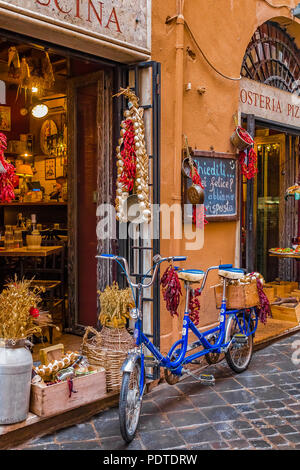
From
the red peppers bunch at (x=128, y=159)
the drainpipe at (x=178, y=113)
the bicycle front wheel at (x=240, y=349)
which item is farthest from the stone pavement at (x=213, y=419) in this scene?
the red peppers bunch at (x=128, y=159)

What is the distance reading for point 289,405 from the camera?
4770 mm

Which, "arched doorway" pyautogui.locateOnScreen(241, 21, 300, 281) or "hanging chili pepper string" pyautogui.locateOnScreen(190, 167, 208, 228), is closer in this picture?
"hanging chili pepper string" pyautogui.locateOnScreen(190, 167, 208, 228)

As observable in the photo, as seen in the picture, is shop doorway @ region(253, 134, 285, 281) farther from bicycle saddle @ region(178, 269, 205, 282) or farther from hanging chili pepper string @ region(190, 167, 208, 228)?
bicycle saddle @ region(178, 269, 205, 282)

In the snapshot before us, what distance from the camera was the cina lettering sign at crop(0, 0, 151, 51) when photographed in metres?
4.05

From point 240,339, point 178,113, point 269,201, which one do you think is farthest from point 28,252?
point 269,201

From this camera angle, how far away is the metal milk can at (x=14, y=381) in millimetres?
3812

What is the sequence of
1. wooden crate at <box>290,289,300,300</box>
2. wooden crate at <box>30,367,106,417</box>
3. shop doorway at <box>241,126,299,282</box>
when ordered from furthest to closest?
shop doorway at <box>241,126,299,282</box> → wooden crate at <box>290,289,300,300</box> → wooden crate at <box>30,367,106,417</box>

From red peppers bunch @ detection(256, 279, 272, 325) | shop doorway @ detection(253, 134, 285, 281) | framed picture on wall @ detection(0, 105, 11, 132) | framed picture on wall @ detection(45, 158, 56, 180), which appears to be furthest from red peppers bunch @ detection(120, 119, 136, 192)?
framed picture on wall @ detection(45, 158, 56, 180)

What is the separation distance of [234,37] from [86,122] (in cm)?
234

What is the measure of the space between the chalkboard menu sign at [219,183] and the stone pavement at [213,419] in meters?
1.98

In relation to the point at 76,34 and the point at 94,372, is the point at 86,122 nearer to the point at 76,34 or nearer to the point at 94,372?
the point at 76,34

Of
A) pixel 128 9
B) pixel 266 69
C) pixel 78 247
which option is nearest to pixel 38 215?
pixel 78 247

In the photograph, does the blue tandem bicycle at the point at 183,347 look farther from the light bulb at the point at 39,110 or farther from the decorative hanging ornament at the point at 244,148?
the light bulb at the point at 39,110

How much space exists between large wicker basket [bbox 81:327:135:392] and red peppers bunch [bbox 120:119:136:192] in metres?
1.46
